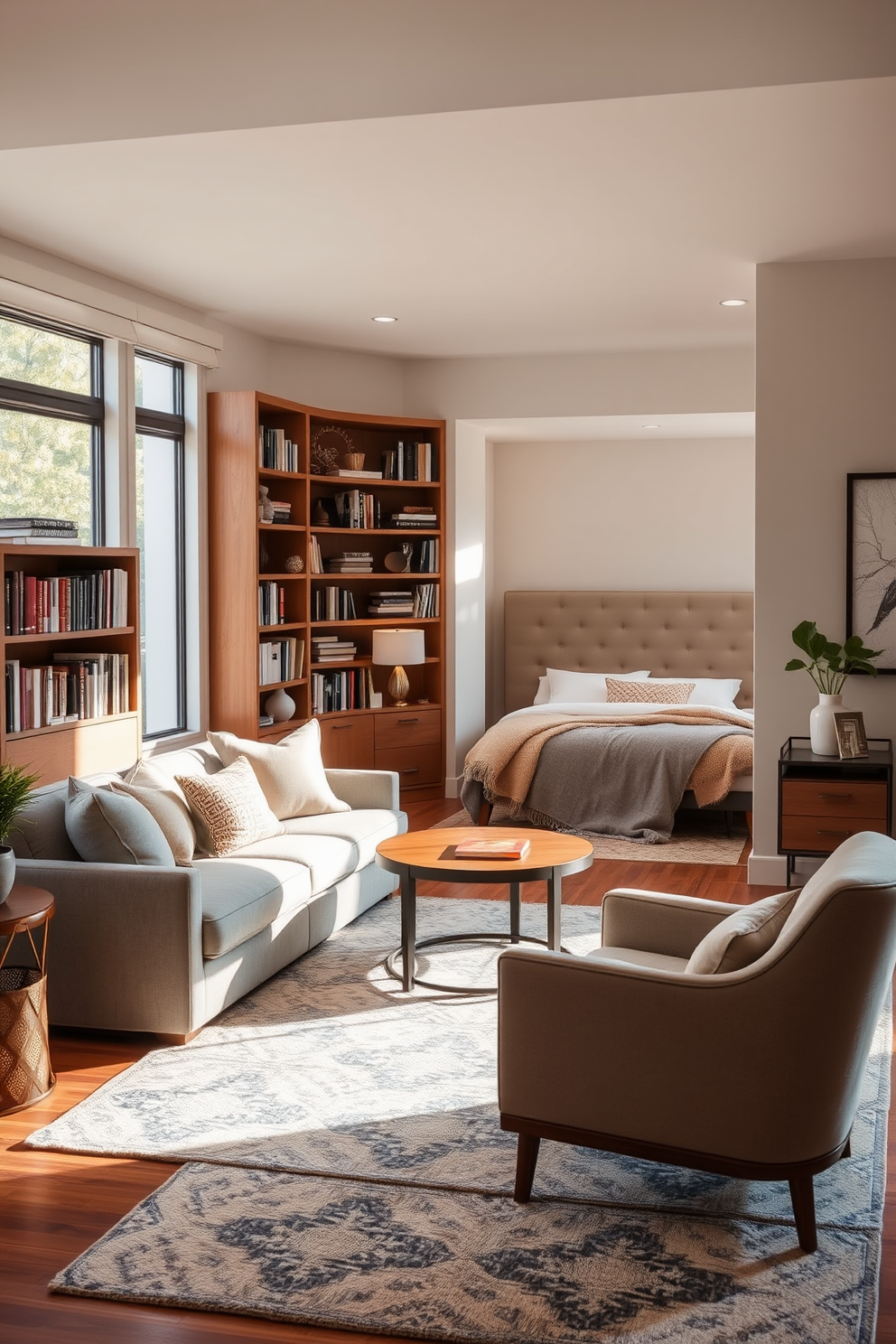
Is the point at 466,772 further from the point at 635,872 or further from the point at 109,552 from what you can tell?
the point at 109,552

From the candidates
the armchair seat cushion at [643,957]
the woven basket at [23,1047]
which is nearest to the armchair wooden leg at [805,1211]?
the armchair seat cushion at [643,957]

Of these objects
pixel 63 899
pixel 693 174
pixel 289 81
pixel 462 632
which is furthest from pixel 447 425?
pixel 63 899

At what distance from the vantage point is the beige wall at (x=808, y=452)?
5.15m

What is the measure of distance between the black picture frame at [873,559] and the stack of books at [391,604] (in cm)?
306

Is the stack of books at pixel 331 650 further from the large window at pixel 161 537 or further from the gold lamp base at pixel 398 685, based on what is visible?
the large window at pixel 161 537

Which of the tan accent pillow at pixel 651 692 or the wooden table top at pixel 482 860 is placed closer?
the wooden table top at pixel 482 860

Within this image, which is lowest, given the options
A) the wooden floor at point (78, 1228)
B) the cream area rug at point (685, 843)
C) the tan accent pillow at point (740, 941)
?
the wooden floor at point (78, 1228)

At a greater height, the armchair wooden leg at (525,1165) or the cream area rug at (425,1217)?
the armchair wooden leg at (525,1165)

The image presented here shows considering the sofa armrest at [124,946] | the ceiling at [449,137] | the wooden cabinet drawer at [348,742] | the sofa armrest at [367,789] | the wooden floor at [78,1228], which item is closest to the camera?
the wooden floor at [78,1228]

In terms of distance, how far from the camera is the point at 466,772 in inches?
259

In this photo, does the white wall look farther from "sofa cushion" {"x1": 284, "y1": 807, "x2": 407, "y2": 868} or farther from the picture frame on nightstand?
"sofa cushion" {"x1": 284, "y1": 807, "x2": 407, "y2": 868}

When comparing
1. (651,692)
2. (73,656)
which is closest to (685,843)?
(651,692)

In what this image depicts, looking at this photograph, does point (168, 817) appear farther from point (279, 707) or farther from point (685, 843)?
point (685, 843)

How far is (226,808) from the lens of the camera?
423cm
